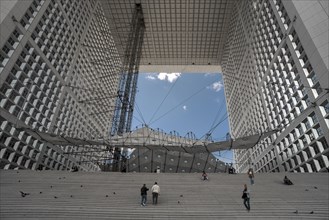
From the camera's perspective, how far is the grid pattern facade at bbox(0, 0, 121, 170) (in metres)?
34.4

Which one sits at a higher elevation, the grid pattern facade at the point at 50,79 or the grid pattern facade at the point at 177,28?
the grid pattern facade at the point at 177,28

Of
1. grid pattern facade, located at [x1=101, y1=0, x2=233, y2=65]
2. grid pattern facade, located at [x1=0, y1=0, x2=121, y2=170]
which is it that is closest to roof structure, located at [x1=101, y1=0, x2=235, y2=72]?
grid pattern facade, located at [x1=101, y1=0, x2=233, y2=65]

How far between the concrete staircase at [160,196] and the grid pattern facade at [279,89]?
9657 millimetres

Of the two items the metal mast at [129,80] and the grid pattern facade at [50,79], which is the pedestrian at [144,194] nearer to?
the grid pattern facade at [50,79]

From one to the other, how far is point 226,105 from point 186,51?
1807cm

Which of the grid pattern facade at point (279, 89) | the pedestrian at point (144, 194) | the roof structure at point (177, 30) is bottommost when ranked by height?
the pedestrian at point (144, 194)

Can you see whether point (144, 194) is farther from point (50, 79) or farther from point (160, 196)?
point (50, 79)

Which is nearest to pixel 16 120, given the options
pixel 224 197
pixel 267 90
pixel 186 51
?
pixel 224 197

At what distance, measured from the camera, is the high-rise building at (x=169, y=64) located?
33.5 metres

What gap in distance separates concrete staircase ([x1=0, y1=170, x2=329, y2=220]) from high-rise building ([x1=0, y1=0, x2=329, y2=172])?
11.1 meters

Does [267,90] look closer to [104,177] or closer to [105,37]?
[104,177]

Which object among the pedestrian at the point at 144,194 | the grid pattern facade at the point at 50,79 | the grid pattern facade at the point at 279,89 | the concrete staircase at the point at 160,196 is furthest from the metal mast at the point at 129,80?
the pedestrian at the point at 144,194

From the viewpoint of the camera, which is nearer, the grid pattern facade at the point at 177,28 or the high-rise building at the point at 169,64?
the high-rise building at the point at 169,64

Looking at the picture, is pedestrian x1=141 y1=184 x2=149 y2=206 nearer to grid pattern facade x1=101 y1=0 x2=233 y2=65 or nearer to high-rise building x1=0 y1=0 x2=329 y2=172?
high-rise building x1=0 y1=0 x2=329 y2=172
